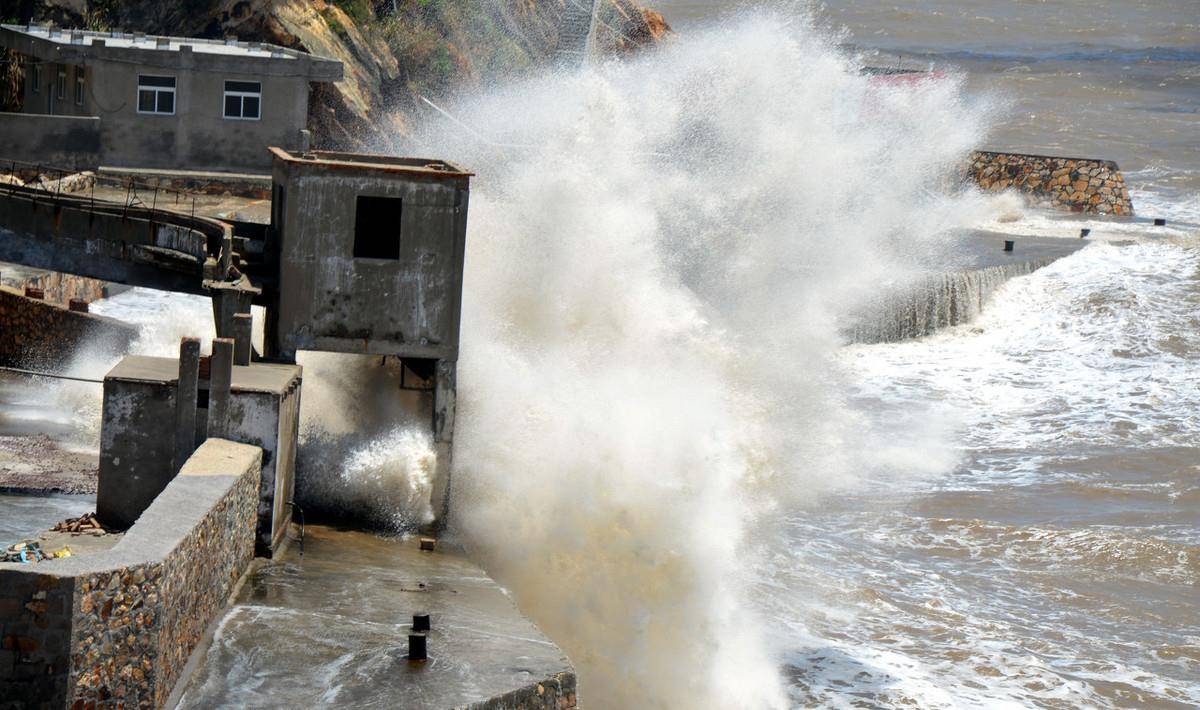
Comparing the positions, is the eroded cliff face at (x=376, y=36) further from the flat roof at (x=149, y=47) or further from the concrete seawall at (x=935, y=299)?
the concrete seawall at (x=935, y=299)

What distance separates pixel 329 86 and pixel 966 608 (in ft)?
78.8

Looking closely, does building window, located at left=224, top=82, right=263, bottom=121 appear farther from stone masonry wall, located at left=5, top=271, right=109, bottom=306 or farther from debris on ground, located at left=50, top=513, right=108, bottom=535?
debris on ground, located at left=50, top=513, right=108, bottom=535

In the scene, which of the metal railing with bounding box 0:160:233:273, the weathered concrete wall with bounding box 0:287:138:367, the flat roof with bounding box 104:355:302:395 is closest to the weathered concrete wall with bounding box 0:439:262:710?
the flat roof with bounding box 104:355:302:395

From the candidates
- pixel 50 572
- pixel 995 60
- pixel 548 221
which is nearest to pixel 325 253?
pixel 548 221

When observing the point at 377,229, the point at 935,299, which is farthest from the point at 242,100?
the point at 935,299

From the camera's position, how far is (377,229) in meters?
19.0

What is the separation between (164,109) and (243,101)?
57.3 inches

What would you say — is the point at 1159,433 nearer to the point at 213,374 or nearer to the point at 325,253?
the point at 325,253

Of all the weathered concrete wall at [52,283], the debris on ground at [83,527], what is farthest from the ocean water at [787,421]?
the debris on ground at [83,527]

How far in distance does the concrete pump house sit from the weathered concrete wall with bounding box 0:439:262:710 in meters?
18.4

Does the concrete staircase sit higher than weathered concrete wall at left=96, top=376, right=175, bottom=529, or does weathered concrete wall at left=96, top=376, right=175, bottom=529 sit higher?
the concrete staircase

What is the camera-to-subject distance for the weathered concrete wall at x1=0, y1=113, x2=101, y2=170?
1151 inches

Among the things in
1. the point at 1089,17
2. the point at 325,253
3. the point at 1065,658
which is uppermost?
the point at 1089,17

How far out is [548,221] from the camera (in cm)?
2511
